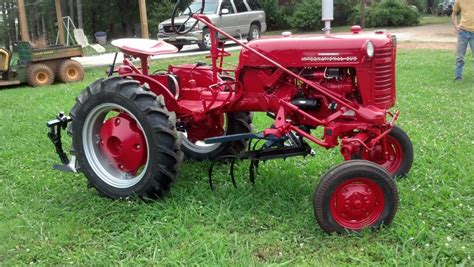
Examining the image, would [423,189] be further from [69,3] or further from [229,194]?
[69,3]

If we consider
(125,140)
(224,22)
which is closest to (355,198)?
(125,140)

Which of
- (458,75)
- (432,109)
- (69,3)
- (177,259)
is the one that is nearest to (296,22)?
(69,3)

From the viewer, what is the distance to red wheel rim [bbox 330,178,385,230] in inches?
131

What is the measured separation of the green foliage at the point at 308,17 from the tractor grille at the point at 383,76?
2331 centimetres

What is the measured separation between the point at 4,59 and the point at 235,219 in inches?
372

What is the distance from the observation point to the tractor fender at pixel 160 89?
171 inches

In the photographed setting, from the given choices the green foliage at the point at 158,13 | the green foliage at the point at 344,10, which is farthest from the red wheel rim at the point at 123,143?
the green foliage at the point at 344,10

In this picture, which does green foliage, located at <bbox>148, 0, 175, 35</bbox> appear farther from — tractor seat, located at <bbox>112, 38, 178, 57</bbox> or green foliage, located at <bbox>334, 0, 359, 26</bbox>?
tractor seat, located at <bbox>112, 38, 178, 57</bbox>

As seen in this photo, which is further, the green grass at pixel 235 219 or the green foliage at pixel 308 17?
the green foliage at pixel 308 17

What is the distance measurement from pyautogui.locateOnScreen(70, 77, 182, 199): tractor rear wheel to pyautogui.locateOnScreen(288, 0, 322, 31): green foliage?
23420mm

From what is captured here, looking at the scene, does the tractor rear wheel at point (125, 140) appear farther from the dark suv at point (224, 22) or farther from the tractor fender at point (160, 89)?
the dark suv at point (224, 22)

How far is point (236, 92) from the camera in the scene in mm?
4176

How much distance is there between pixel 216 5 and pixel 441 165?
14.8 meters

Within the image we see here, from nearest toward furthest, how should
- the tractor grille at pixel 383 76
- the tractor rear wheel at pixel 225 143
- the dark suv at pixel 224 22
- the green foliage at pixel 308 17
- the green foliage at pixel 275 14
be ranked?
the tractor grille at pixel 383 76, the tractor rear wheel at pixel 225 143, the dark suv at pixel 224 22, the green foliage at pixel 308 17, the green foliage at pixel 275 14
